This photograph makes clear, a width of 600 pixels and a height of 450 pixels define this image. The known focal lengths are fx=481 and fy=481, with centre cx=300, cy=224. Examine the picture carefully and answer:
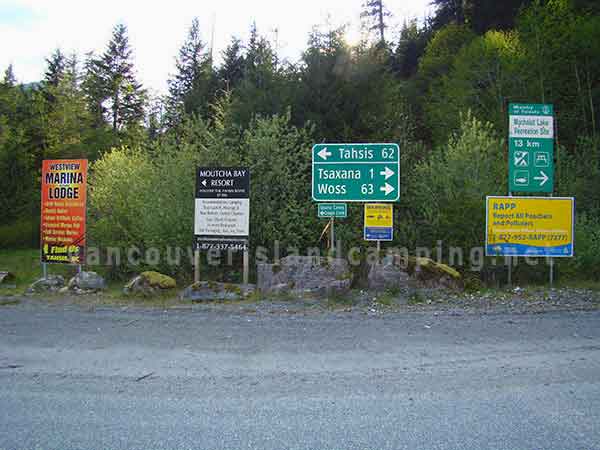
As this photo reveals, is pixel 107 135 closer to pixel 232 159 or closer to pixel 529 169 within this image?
pixel 232 159

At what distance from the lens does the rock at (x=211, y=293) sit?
10805mm

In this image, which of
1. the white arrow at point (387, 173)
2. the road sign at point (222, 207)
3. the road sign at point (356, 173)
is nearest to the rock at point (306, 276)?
the road sign at point (222, 207)

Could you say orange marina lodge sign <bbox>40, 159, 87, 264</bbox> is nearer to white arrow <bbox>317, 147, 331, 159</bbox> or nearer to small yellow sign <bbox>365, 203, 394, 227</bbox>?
white arrow <bbox>317, 147, 331, 159</bbox>

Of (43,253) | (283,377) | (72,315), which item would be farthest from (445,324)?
(43,253)

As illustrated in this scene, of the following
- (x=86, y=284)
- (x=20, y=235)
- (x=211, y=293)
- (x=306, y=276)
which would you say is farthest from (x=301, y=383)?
(x=20, y=235)

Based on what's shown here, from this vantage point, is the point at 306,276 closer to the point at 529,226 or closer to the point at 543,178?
the point at 529,226

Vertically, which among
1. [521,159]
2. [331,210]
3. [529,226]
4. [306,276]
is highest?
[521,159]

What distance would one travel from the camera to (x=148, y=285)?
1147 cm

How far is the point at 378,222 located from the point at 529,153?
4.44m

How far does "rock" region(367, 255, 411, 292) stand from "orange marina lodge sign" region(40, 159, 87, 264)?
779 centimetres

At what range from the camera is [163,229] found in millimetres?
13727

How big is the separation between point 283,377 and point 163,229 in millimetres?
9260

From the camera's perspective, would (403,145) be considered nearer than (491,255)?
No

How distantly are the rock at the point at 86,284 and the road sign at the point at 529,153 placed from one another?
11.2 meters
